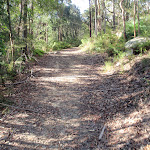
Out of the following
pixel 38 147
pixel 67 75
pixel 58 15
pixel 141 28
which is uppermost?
pixel 58 15

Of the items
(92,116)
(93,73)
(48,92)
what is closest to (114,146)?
(92,116)

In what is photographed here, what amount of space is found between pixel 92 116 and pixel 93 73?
4303 mm

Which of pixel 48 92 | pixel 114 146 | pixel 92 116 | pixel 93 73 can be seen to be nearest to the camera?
pixel 114 146

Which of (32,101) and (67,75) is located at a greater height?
(67,75)

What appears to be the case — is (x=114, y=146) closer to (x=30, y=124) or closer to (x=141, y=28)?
(x=30, y=124)

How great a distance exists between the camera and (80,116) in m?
4.39

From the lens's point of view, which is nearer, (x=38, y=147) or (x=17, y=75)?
(x=38, y=147)

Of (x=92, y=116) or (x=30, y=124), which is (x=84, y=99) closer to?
(x=92, y=116)

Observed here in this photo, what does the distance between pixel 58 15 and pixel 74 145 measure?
2957 centimetres

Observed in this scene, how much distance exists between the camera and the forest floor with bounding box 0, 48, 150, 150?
10.5 ft

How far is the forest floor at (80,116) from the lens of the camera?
3.19m

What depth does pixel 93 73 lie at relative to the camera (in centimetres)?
834

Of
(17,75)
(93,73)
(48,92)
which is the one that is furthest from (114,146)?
(17,75)

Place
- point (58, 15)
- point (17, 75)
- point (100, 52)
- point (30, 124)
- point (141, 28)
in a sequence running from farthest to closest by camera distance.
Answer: point (58, 15) → point (100, 52) → point (141, 28) → point (17, 75) → point (30, 124)
